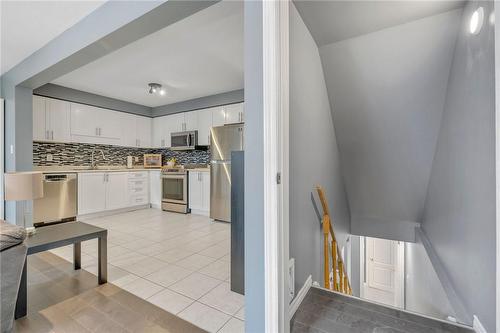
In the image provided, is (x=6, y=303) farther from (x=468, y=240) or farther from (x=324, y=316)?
(x=468, y=240)

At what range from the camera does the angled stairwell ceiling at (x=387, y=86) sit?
1.70 m

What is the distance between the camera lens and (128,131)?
5.16m

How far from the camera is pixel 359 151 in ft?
9.62

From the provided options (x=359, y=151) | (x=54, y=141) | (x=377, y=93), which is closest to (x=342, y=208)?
(x=359, y=151)

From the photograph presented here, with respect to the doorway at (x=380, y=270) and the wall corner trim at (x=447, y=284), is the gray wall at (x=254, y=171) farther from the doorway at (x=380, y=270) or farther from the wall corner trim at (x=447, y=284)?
the doorway at (x=380, y=270)

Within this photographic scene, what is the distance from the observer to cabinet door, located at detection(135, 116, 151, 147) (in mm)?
5362

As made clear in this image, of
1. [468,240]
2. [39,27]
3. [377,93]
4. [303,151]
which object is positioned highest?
[39,27]

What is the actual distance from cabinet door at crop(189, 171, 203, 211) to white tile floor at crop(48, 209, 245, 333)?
1.89 ft

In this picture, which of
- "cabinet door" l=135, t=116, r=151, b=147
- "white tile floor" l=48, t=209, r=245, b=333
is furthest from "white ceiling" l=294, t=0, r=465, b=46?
"cabinet door" l=135, t=116, r=151, b=147

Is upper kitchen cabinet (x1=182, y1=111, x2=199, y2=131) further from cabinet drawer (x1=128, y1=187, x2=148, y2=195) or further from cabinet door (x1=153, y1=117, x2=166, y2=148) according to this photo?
cabinet drawer (x1=128, y1=187, x2=148, y2=195)

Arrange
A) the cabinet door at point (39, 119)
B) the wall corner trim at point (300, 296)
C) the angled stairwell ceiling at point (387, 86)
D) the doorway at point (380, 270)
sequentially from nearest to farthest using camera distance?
the wall corner trim at point (300, 296) < the angled stairwell ceiling at point (387, 86) < the cabinet door at point (39, 119) < the doorway at point (380, 270)

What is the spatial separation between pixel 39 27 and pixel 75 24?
1.24 feet

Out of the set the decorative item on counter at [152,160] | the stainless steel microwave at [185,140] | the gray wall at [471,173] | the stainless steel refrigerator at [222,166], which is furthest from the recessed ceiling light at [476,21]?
the decorative item on counter at [152,160]

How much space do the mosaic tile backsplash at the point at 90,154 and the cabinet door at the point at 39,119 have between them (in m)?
0.24
